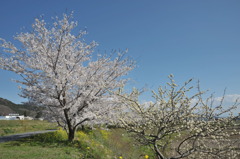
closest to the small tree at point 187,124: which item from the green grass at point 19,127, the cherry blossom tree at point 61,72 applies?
the cherry blossom tree at point 61,72

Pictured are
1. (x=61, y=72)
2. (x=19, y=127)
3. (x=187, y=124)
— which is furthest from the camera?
(x=19, y=127)

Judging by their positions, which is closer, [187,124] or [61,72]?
[187,124]

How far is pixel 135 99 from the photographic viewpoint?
15.8ft

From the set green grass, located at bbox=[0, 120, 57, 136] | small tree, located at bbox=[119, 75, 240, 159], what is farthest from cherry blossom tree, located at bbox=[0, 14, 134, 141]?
green grass, located at bbox=[0, 120, 57, 136]

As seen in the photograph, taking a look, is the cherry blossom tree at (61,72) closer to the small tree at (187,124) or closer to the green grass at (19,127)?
the small tree at (187,124)

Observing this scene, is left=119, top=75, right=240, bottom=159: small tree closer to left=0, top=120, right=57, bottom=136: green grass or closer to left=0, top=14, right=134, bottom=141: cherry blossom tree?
left=0, top=14, right=134, bottom=141: cherry blossom tree

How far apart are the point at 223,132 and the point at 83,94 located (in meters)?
8.06

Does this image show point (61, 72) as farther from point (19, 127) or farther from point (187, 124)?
point (19, 127)

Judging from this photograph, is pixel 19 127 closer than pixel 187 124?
No

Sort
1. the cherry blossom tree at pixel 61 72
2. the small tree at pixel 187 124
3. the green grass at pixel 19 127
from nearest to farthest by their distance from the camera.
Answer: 1. the small tree at pixel 187 124
2. the cherry blossom tree at pixel 61 72
3. the green grass at pixel 19 127

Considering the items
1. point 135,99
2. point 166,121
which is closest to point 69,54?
point 135,99

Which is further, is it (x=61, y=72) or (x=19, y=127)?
(x=19, y=127)

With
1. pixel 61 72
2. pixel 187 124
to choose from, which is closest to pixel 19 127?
pixel 61 72

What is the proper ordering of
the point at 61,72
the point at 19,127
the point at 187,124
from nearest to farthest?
the point at 187,124
the point at 61,72
the point at 19,127
